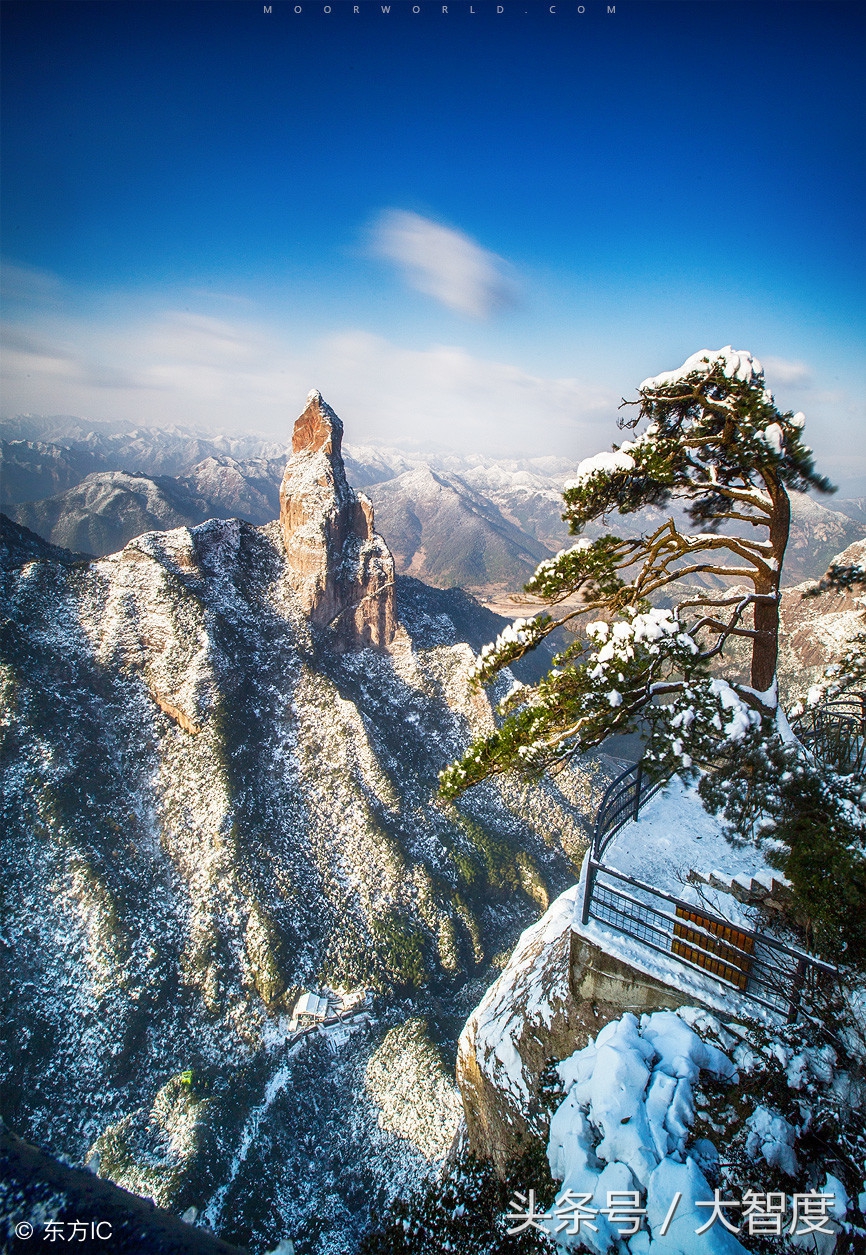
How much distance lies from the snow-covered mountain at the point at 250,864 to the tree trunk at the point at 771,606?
27575 mm

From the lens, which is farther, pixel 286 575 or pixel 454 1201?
pixel 286 575

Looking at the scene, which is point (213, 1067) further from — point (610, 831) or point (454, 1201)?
point (610, 831)

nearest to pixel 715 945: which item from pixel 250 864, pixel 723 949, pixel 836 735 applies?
pixel 723 949

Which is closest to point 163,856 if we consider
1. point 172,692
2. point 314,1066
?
point 172,692

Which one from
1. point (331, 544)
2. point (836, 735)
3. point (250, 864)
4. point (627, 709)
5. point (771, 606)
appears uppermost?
point (771, 606)

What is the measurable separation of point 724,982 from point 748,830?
2.61 meters

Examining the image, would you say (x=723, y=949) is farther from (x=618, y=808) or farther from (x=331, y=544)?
(x=331, y=544)

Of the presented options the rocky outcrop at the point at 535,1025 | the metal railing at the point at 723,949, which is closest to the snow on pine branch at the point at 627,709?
the metal railing at the point at 723,949

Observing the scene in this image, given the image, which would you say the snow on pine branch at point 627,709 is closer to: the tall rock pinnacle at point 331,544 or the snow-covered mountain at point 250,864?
the snow-covered mountain at point 250,864

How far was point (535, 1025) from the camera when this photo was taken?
8898mm

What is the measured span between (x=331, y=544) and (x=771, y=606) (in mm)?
50132

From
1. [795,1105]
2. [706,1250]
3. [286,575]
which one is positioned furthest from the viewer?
[286,575]

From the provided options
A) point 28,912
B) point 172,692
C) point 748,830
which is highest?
point 748,830

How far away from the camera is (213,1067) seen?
30797 millimetres
